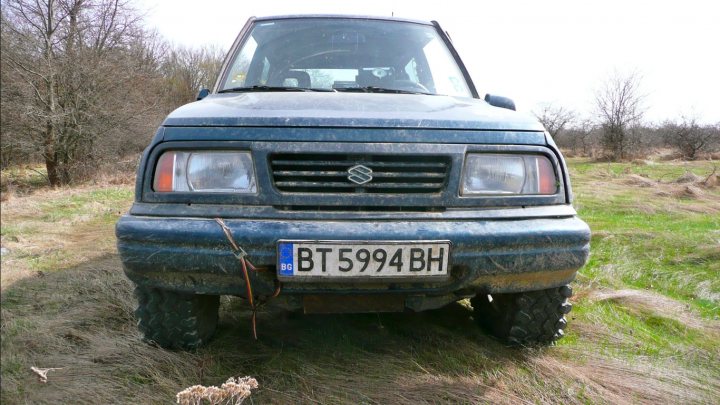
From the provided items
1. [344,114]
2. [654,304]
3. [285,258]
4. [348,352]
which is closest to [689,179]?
[654,304]

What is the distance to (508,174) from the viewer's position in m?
2.05

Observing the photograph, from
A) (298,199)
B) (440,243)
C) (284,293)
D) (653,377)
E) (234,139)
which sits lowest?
(653,377)

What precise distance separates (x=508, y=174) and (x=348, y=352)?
1106 mm

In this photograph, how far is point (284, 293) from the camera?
191 centimetres

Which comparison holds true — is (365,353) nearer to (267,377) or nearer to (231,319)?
(267,377)

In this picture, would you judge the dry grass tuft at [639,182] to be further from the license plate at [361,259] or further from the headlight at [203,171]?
the headlight at [203,171]

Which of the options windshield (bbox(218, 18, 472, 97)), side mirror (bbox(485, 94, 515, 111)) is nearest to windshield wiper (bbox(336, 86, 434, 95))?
windshield (bbox(218, 18, 472, 97))

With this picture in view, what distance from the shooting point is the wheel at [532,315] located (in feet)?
7.63

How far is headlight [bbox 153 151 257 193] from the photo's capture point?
6.37 ft

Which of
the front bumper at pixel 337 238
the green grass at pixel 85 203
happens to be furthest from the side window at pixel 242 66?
the green grass at pixel 85 203

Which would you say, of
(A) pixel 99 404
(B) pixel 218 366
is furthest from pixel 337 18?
(A) pixel 99 404

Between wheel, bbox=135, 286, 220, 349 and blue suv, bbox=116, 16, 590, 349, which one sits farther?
wheel, bbox=135, 286, 220, 349

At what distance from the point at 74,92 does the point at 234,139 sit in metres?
7.60

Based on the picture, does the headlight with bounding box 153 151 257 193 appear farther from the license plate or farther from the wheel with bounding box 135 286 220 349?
the wheel with bounding box 135 286 220 349
